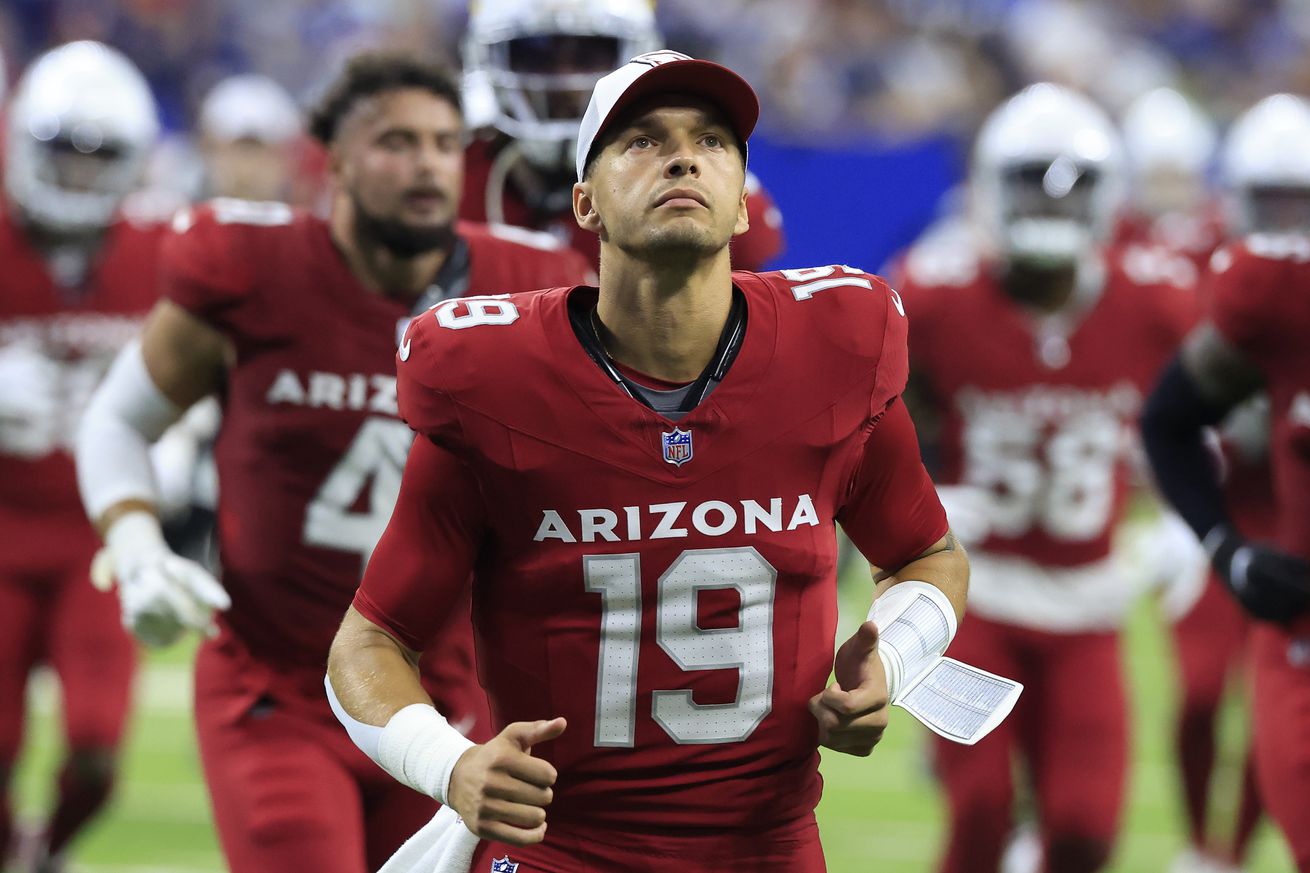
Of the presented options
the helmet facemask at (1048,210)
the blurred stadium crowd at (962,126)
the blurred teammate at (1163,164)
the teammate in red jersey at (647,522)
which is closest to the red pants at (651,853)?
the teammate in red jersey at (647,522)

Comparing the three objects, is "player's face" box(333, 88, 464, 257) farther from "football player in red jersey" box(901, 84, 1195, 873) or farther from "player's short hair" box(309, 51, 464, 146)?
"football player in red jersey" box(901, 84, 1195, 873)

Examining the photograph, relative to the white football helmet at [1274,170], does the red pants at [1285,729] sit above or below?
below

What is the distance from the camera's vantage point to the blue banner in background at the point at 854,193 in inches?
486

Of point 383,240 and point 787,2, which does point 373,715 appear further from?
point 787,2

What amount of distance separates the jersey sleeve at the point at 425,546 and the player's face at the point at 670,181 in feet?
1.20

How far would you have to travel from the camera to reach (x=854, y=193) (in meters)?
12.5

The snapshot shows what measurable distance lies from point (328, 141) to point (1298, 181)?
11.1 ft

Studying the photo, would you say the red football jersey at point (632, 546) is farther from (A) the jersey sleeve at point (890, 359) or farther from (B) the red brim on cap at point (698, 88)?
(B) the red brim on cap at point (698, 88)

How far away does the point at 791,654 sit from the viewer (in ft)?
8.66

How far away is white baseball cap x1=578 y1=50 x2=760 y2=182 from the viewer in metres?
2.59

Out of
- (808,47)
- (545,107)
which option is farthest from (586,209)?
(808,47)

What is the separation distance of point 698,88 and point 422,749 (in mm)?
891

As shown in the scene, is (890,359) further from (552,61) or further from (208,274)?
(552,61)

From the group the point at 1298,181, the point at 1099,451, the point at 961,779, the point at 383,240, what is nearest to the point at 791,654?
the point at 383,240
